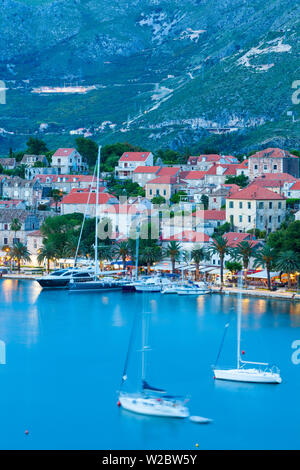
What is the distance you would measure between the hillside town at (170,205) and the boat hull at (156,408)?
23.4 m

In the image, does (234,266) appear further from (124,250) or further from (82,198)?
(82,198)

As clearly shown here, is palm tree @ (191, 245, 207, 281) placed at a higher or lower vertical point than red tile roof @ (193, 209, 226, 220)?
lower

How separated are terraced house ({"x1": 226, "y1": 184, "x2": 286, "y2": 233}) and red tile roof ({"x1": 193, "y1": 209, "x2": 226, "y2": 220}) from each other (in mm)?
608

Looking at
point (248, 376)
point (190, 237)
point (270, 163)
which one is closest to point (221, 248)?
point (190, 237)

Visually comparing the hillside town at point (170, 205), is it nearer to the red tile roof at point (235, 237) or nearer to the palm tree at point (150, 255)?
the red tile roof at point (235, 237)

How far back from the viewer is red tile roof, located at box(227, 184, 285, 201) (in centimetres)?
6944

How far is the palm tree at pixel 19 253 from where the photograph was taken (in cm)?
6738

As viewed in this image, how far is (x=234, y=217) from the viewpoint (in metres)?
69.7

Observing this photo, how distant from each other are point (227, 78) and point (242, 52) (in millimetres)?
7895

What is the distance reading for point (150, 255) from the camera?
63.1m

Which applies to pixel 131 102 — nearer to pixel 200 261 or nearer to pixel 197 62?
pixel 197 62

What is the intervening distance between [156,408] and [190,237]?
107 feet

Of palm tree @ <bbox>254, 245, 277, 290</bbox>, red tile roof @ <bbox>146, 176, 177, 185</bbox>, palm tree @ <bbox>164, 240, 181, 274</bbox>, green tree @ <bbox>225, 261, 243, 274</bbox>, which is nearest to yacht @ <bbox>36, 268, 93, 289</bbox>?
palm tree @ <bbox>164, 240, 181, 274</bbox>

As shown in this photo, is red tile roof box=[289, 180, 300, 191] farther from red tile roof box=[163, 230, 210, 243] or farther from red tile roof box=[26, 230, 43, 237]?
red tile roof box=[26, 230, 43, 237]
